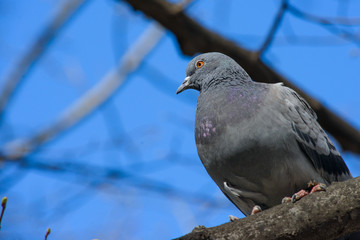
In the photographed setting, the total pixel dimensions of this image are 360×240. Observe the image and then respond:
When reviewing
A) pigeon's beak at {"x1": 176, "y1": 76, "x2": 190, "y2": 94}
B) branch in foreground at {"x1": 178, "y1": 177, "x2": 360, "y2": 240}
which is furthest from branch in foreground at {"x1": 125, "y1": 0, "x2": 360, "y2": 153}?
branch in foreground at {"x1": 178, "y1": 177, "x2": 360, "y2": 240}

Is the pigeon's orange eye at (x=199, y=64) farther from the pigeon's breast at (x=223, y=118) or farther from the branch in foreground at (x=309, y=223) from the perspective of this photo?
the branch in foreground at (x=309, y=223)

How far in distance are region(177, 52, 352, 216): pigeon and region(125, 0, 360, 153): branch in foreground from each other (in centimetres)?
129

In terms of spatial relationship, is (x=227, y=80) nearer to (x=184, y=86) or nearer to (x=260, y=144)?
(x=184, y=86)

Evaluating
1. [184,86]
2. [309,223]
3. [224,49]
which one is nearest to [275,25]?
[224,49]

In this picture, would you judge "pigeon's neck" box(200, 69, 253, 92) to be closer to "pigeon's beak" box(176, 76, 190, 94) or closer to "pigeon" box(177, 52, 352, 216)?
"pigeon" box(177, 52, 352, 216)

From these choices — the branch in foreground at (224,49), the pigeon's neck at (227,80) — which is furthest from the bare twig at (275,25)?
the pigeon's neck at (227,80)

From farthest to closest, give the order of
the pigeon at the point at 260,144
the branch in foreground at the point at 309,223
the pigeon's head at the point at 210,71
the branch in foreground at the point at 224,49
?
1. the branch in foreground at the point at 224,49
2. the pigeon's head at the point at 210,71
3. the pigeon at the point at 260,144
4. the branch in foreground at the point at 309,223

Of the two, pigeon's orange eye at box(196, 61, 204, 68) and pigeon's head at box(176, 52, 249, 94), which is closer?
pigeon's head at box(176, 52, 249, 94)

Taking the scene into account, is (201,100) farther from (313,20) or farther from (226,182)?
(313,20)

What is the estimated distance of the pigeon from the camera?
4293 mm

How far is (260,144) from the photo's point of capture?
13.9 feet

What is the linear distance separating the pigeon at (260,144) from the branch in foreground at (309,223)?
3.09ft

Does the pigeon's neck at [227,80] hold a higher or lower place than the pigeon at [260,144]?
higher

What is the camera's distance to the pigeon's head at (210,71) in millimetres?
5117
